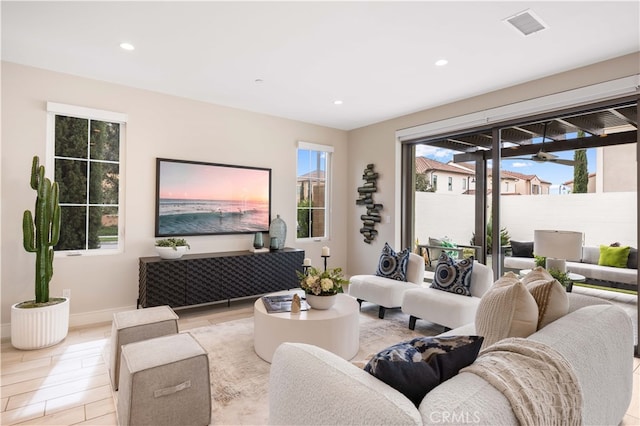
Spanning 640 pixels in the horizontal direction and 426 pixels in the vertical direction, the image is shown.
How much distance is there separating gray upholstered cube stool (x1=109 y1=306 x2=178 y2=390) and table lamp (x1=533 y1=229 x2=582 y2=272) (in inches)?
131

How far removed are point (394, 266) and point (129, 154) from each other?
11.7 ft

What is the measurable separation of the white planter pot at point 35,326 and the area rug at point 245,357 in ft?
4.08

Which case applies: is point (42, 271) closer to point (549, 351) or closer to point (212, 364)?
point (212, 364)

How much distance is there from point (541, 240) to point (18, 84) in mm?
5424

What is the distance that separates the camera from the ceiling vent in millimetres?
2420

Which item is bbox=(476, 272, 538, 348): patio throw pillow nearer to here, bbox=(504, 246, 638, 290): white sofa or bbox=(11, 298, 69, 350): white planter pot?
bbox=(504, 246, 638, 290): white sofa

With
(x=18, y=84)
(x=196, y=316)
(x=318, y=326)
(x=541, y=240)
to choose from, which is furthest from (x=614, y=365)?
(x=18, y=84)

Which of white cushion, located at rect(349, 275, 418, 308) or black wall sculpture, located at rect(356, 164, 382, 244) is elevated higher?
black wall sculpture, located at rect(356, 164, 382, 244)

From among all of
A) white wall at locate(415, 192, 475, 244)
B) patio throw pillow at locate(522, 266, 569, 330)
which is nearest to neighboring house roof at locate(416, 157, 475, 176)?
white wall at locate(415, 192, 475, 244)

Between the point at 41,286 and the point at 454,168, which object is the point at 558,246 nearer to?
the point at 454,168

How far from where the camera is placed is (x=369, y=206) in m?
5.53

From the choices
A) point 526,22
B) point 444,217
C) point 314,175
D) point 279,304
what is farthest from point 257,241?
point 526,22

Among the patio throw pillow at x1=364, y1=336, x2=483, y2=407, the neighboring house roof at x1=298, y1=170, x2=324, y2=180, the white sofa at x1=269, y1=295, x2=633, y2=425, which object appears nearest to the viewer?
the white sofa at x1=269, y1=295, x2=633, y2=425

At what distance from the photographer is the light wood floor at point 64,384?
2062mm
